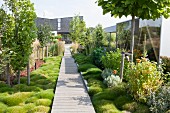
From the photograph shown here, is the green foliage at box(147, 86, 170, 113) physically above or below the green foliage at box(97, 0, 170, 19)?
below

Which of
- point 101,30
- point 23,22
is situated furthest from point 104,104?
point 101,30

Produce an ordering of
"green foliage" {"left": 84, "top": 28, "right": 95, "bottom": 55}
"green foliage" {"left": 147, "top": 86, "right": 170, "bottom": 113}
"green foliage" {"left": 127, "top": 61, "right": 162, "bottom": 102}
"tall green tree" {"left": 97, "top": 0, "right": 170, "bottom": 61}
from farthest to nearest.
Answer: "green foliage" {"left": 84, "top": 28, "right": 95, "bottom": 55} → "tall green tree" {"left": 97, "top": 0, "right": 170, "bottom": 61} → "green foliage" {"left": 127, "top": 61, "right": 162, "bottom": 102} → "green foliage" {"left": 147, "top": 86, "right": 170, "bottom": 113}

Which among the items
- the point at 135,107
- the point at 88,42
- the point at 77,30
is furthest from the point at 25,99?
the point at 77,30

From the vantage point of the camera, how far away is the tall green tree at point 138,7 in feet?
23.4

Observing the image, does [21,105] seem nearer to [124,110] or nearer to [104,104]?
[104,104]

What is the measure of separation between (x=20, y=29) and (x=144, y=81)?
448cm

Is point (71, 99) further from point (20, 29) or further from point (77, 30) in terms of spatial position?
point (77, 30)

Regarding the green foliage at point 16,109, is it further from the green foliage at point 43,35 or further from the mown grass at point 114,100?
the green foliage at point 43,35

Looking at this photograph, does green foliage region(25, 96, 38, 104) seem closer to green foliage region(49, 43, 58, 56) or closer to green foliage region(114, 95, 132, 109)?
green foliage region(114, 95, 132, 109)

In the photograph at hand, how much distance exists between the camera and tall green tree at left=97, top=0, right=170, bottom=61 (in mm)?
7145

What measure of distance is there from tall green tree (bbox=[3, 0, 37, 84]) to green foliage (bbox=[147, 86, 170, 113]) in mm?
4462

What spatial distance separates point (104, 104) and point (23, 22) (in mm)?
4057

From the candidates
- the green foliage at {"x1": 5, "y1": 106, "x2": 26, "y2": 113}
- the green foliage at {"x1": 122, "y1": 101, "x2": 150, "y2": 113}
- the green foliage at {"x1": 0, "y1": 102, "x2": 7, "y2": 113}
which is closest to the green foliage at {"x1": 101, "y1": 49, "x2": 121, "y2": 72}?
the green foliage at {"x1": 122, "y1": 101, "x2": 150, "y2": 113}

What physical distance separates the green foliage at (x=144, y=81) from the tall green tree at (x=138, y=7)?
1.89 meters
